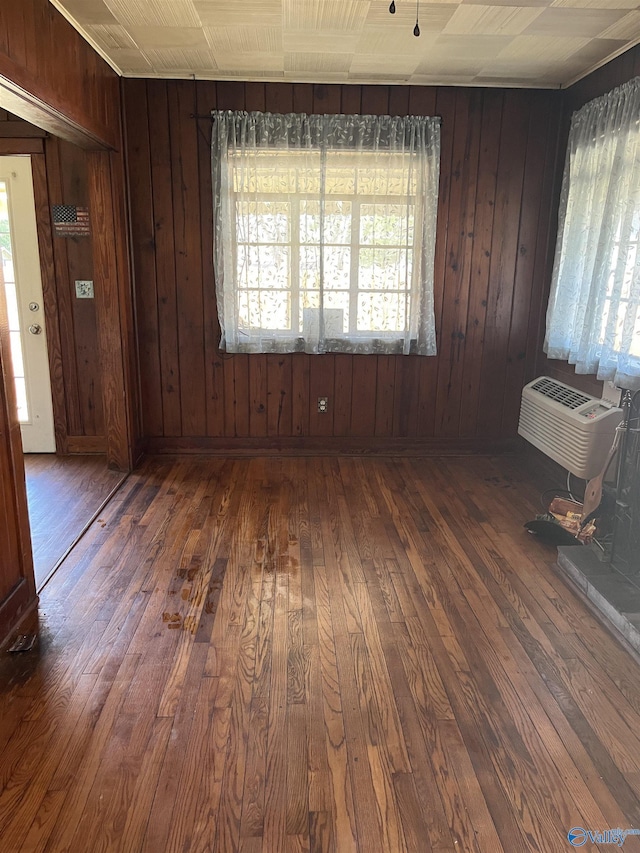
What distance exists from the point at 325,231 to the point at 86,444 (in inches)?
93.5

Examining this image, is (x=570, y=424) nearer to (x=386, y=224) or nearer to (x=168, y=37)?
(x=386, y=224)

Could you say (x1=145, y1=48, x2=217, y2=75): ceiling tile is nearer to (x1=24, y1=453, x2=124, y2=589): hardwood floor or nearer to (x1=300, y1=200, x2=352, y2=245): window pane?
(x1=300, y1=200, x2=352, y2=245): window pane

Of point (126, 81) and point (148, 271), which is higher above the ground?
point (126, 81)

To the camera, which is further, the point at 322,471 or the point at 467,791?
the point at 322,471

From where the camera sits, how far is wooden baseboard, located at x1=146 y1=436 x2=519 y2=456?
4.73m

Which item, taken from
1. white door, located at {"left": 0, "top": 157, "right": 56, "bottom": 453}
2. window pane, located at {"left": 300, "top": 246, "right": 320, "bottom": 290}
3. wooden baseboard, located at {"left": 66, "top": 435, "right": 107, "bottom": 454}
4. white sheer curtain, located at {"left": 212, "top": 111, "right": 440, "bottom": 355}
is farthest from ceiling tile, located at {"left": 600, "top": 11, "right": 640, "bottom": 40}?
wooden baseboard, located at {"left": 66, "top": 435, "right": 107, "bottom": 454}

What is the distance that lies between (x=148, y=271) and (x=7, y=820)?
3556 mm

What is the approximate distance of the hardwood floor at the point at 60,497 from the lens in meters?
3.22

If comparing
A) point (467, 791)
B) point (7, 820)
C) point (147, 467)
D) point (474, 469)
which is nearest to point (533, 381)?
point (474, 469)

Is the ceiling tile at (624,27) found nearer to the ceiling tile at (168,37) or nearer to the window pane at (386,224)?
the window pane at (386,224)

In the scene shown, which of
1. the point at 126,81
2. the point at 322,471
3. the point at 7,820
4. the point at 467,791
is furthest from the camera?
the point at 322,471

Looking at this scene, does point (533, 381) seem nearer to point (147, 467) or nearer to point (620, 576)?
point (620, 576)

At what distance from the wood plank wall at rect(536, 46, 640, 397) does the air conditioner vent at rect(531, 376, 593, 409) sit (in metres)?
0.12

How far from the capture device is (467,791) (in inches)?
69.9
